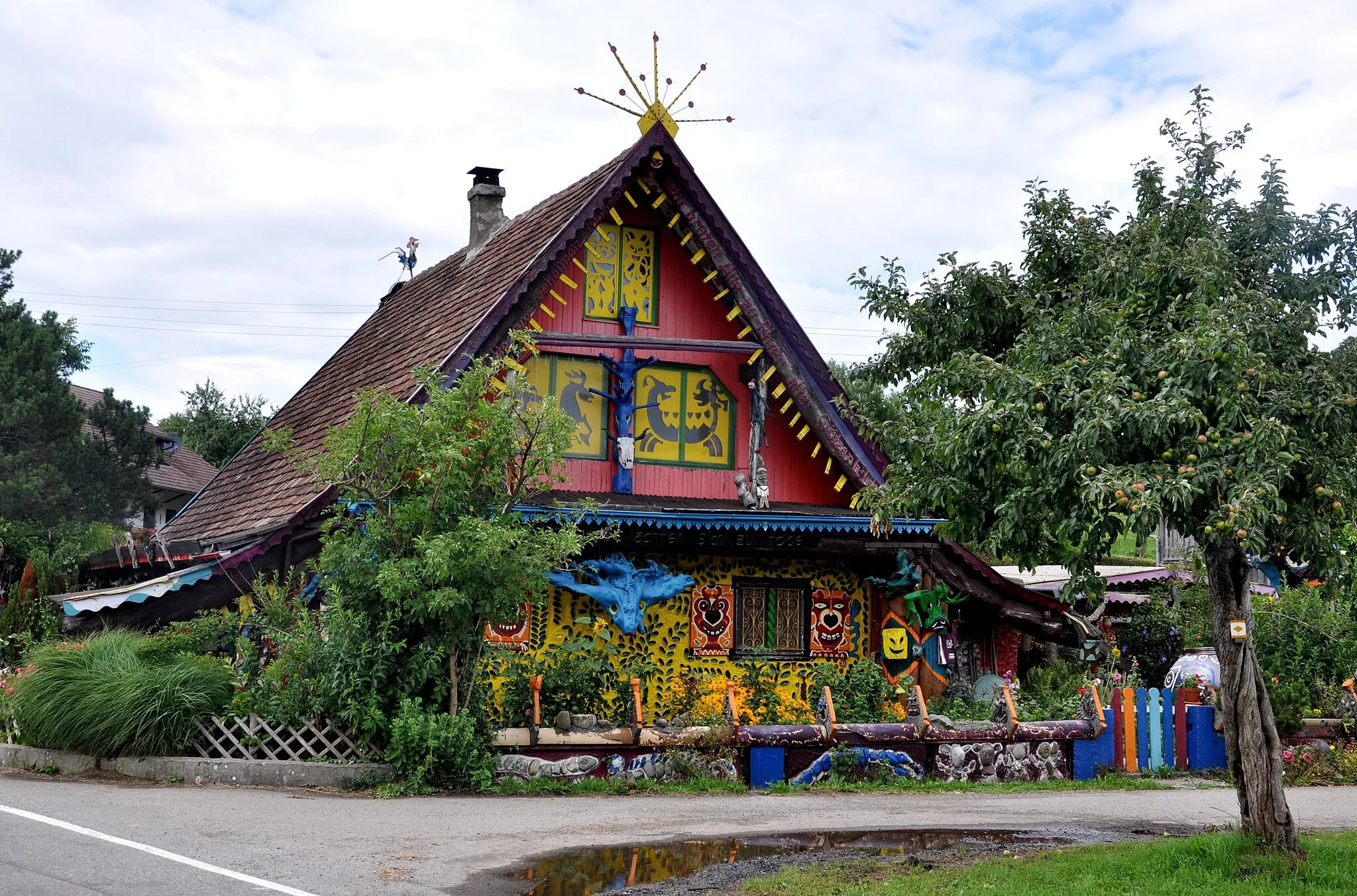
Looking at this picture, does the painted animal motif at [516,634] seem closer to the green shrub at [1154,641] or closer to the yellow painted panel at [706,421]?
the yellow painted panel at [706,421]

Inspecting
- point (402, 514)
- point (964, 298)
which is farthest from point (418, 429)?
point (964, 298)

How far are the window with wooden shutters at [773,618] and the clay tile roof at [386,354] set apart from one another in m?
5.13

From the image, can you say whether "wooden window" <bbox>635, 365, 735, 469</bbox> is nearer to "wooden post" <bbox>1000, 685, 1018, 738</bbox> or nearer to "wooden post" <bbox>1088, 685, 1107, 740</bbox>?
"wooden post" <bbox>1000, 685, 1018, 738</bbox>

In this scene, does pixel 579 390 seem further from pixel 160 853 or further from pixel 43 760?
pixel 160 853

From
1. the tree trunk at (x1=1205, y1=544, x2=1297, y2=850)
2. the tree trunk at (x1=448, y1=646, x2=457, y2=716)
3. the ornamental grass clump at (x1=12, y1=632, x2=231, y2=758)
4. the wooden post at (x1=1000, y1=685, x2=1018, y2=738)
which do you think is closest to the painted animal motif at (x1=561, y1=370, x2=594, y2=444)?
the tree trunk at (x1=448, y1=646, x2=457, y2=716)

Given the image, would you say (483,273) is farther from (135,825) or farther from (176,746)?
(135,825)

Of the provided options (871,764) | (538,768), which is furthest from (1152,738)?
(538,768)

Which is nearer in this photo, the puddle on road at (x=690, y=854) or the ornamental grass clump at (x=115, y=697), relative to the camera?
the puddle on road at (x=690, y=854)

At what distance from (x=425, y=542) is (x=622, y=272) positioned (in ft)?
21.6

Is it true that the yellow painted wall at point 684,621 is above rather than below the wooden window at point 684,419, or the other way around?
below

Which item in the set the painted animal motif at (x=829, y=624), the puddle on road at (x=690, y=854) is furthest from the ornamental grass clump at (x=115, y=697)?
the painted animal motif at (x=829, y=624)

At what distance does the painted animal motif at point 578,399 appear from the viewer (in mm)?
17734

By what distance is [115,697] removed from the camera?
13594 millimetres

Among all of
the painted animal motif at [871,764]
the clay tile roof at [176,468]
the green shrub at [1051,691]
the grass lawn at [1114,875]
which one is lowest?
the grass lawn at [1114,875]
